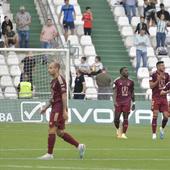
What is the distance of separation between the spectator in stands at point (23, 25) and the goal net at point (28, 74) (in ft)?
4.69

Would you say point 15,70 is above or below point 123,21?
below

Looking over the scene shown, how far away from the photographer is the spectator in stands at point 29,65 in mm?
34000

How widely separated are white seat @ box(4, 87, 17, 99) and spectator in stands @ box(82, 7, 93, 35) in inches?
225

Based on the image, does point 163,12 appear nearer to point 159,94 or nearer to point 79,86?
point 79,86

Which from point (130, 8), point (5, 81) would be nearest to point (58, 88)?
point (5, 81)

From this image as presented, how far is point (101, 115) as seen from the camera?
3416 centimetres

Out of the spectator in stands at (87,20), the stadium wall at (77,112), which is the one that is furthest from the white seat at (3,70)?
the spectator in stands at (87,20)

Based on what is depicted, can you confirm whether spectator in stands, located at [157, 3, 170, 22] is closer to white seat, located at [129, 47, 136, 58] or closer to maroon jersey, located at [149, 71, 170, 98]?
white seat, located at [129, 47, 136, 58]

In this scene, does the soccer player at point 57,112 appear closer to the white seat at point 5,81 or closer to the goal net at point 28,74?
the goal net at point 28,74

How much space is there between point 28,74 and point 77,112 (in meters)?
2.27

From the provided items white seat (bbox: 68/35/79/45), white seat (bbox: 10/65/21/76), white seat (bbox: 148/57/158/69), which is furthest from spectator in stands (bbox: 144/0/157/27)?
white seat (bbox: 10/65/21/76)

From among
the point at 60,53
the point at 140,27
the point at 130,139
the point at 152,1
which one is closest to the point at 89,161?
the point at 130,139

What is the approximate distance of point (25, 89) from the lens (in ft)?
110

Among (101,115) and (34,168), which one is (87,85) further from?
(34,168)
